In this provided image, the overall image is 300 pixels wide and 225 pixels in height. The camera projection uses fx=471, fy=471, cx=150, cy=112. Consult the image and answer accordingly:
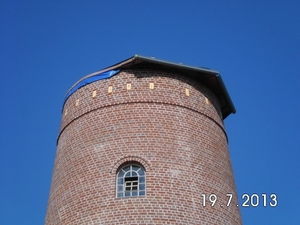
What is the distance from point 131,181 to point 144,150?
3.42 ft

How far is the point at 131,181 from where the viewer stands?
46.3 ft

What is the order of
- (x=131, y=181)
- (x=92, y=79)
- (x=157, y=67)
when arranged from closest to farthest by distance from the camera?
(x=131, y=181)
(x=157, y=67)
(x=92, y=79)

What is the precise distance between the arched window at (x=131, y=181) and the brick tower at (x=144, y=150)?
30 millimetres

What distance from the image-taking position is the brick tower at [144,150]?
13.7 meters

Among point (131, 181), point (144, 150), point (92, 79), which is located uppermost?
point (92, 79)

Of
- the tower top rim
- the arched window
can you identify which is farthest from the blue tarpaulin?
the arched window

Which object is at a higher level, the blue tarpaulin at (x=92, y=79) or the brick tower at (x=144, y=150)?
the blue tarpaulin at (x=92, y=79)

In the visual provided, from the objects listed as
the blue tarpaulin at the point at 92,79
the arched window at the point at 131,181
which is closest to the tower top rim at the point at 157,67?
the blue tarpaulin at the point at 92,79

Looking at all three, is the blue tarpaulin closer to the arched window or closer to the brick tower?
the brick tower

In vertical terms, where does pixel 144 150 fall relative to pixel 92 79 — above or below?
below

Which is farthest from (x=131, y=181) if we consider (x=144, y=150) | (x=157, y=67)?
(x=157, y=67)

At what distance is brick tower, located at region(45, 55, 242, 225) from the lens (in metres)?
13.7

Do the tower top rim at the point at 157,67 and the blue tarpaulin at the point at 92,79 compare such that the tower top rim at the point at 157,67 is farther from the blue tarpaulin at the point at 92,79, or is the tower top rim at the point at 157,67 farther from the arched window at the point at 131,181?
the arched window at the point at 131,181

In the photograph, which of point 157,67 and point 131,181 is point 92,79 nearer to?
point 157,67
